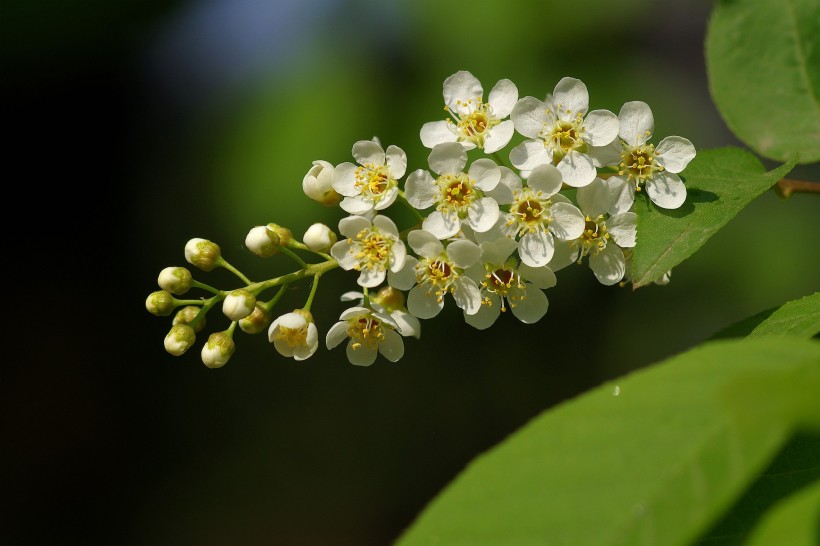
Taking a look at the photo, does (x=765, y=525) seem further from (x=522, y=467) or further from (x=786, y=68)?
(x=786, y=68)

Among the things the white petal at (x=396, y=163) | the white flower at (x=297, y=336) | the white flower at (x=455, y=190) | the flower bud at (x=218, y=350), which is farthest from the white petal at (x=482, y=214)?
the flower bud at (x=218, y=350)

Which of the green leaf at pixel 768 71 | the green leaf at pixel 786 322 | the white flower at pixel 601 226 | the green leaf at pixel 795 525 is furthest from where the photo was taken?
the green leaf at pixel 768 71

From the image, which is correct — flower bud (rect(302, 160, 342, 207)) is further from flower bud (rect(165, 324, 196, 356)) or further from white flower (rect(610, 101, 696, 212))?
white flower (rect(610, 101, 696, 212))

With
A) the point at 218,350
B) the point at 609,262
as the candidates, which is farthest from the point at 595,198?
the point at 218,350

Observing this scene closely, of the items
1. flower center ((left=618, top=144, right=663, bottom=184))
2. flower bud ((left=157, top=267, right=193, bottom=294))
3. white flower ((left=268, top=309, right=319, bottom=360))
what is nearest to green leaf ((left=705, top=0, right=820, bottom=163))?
flower center ((left=618, top=144, right=663, bottom=184))

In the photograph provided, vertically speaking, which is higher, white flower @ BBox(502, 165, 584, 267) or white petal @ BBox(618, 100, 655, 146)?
white petal @ BBox(618, 100, 655, 146)

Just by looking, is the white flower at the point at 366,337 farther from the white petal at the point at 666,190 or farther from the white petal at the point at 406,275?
the white petal at the point at 666,190

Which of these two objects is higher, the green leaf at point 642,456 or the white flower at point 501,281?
the green leaf at point 642,456

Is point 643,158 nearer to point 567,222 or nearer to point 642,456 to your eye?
point 567,222
